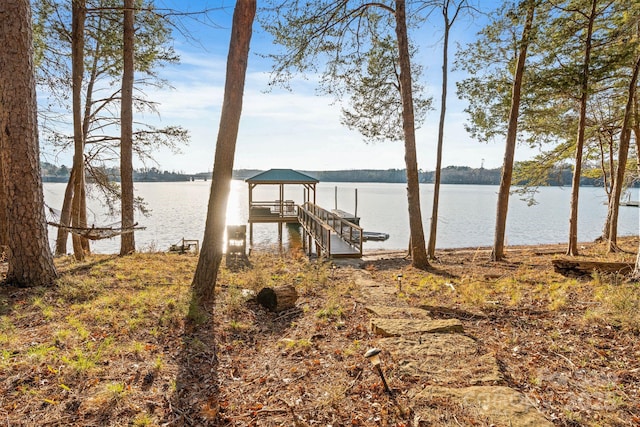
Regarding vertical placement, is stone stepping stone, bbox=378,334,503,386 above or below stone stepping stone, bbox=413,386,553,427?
below

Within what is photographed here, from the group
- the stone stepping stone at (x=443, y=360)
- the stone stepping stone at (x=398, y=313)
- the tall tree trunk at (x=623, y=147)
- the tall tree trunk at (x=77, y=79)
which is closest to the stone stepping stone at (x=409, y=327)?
the stone stepping stone at (x=443, y=360)

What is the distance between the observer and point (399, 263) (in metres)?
8.98

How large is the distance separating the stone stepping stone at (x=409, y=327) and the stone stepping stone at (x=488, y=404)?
93 cm

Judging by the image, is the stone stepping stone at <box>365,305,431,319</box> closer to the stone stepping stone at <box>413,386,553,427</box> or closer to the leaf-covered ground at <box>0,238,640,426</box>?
the leaf-covered ground at <box>0,238,640,426</box>

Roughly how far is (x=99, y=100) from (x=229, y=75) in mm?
7622

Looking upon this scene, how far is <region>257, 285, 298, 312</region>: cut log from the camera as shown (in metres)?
4.21

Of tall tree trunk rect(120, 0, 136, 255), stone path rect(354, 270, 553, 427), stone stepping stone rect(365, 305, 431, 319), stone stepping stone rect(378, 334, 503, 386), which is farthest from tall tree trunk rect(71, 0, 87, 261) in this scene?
stone stepping stone rect(378, 334, 503, 386)

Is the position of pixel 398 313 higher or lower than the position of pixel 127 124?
lower

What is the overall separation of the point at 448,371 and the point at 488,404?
47 cm

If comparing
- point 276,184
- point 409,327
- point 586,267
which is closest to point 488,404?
point 409,327

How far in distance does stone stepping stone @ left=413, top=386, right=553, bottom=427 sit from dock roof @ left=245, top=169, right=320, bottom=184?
15608 millimetres

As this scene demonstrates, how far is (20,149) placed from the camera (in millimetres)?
3977

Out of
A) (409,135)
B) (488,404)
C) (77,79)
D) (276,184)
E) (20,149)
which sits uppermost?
(77,79)

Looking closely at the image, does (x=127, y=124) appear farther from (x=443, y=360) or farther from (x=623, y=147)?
(x=623, y=147)
